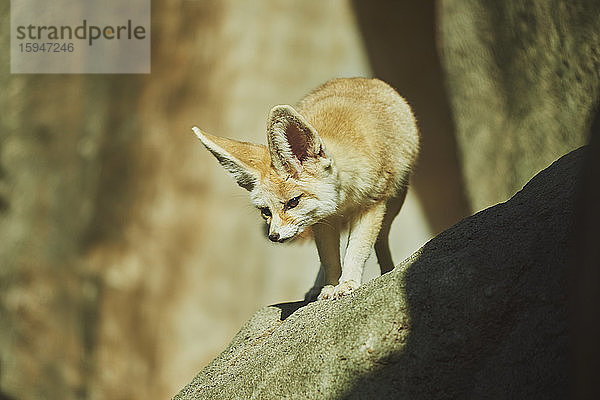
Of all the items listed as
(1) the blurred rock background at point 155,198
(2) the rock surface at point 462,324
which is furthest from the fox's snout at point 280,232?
(1) the blurred rock background at point 155,198

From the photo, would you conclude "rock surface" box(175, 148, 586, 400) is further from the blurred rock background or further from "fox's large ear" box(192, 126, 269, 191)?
the blurred rock background

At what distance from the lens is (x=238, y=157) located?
3.56m

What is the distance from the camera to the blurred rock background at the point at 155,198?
6.57 m

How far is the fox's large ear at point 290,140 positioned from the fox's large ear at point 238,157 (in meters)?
0.11

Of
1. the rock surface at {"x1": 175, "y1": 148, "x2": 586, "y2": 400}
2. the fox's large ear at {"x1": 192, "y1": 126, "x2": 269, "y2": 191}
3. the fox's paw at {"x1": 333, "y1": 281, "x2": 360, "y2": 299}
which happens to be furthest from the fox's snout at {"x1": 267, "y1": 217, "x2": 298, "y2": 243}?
the rock surface at {"x1": 175, "y1": 148, "x2": 586, "y2": 400}

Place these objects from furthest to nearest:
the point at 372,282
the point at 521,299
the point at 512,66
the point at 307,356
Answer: the point at 512,66 → the point at 372,282 → the point at 307,356 → the point at 521,299

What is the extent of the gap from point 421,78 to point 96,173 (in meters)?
3.08

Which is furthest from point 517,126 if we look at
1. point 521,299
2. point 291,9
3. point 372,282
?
point 521,299

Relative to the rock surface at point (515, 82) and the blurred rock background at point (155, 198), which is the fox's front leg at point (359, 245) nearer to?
the rock surface at point (515, 82)

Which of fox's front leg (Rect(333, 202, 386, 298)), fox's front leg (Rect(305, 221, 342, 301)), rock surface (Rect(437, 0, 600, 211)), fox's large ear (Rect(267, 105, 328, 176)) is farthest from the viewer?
rock surface (Rect(437, 0, 600, 211))

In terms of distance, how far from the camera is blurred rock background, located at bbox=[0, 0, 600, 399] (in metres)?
6.57

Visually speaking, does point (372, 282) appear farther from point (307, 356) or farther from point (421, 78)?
point (421, 78)

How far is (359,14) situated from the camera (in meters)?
6.96
